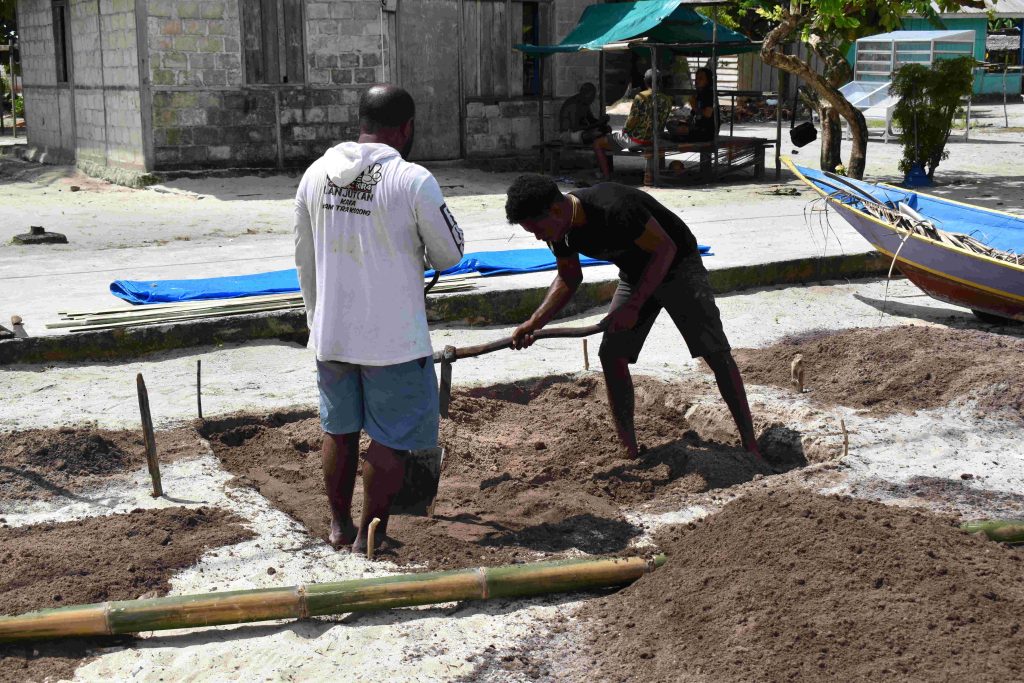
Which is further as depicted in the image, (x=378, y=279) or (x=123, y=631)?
(x=378, y=279)

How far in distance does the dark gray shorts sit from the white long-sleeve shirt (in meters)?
1.56

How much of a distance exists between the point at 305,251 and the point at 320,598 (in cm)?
128

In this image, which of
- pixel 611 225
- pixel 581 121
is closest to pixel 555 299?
pixel 611 225

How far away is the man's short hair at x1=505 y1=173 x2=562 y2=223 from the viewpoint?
489 centimetres

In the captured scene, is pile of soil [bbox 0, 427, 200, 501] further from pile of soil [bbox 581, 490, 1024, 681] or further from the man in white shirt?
pile of soil [bbox 581, 490, 1024, 681]

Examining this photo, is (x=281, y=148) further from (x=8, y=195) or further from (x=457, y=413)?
(x=457, y=413)

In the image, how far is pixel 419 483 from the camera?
4.79m

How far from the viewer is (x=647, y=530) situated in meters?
4.82

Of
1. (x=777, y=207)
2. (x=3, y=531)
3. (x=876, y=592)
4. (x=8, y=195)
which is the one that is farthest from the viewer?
(x=8, y=195)

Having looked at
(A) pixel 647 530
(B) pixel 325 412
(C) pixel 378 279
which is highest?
(C) pixel 378 279

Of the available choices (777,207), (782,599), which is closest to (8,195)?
(777,207)

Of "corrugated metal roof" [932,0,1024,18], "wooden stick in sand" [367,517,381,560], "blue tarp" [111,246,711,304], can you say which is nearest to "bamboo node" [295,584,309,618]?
"wooden stick in sand" [367,517,381,560]

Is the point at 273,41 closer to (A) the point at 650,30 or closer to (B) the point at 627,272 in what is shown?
(A) the point at 650,30

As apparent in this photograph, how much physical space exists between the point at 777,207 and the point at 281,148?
7198 millimetres
